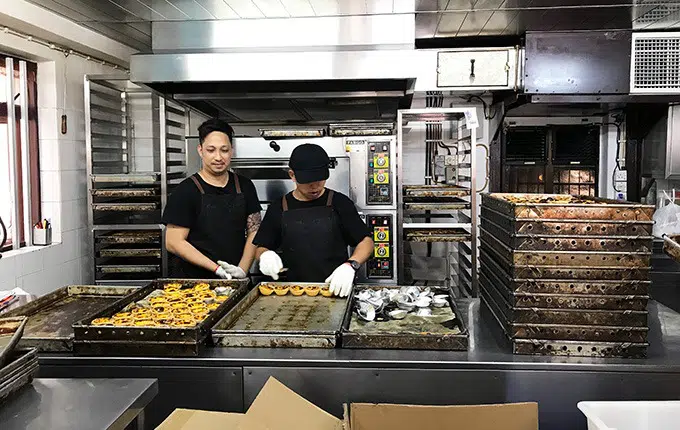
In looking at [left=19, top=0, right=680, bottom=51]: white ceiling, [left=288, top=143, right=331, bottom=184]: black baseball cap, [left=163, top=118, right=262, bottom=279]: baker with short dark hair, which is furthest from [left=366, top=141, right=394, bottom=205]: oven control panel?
[left=288, top=143, right=331, bottom=184]: black baseball cap

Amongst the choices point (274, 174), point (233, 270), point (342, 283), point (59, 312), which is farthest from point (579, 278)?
point (274, 174)

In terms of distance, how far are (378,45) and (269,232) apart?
2.02 metres

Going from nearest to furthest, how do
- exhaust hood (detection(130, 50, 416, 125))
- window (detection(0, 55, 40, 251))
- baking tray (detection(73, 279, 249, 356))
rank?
baking tray (detection(73, 279, 249, 356))
window (detection(0, 55, 40, 251))
exhaust hood (detection(130, 50, 416, 125))

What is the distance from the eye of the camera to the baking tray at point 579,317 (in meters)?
1.82

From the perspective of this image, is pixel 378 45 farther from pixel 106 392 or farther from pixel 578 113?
pixel 106 392

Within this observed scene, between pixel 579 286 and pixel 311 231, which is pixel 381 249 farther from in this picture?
pixel 579 286

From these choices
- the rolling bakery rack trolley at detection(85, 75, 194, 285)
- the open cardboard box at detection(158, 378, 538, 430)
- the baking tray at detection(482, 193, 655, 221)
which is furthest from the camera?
the rolling bakery rack trolley at detection(85, 75, 194, 285)

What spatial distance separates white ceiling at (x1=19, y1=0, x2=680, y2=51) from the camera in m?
3.61

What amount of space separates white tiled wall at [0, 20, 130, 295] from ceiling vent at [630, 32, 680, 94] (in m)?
4.31

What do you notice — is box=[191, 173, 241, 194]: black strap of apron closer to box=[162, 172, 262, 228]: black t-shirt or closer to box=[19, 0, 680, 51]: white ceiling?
box=[162, 172, 262, 228]: black t-shirt

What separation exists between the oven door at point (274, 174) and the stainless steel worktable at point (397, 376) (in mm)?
2791

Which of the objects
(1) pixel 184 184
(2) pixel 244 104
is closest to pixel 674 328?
(1) pixel 184 184

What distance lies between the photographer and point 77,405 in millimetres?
1371

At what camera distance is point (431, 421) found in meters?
1.65
